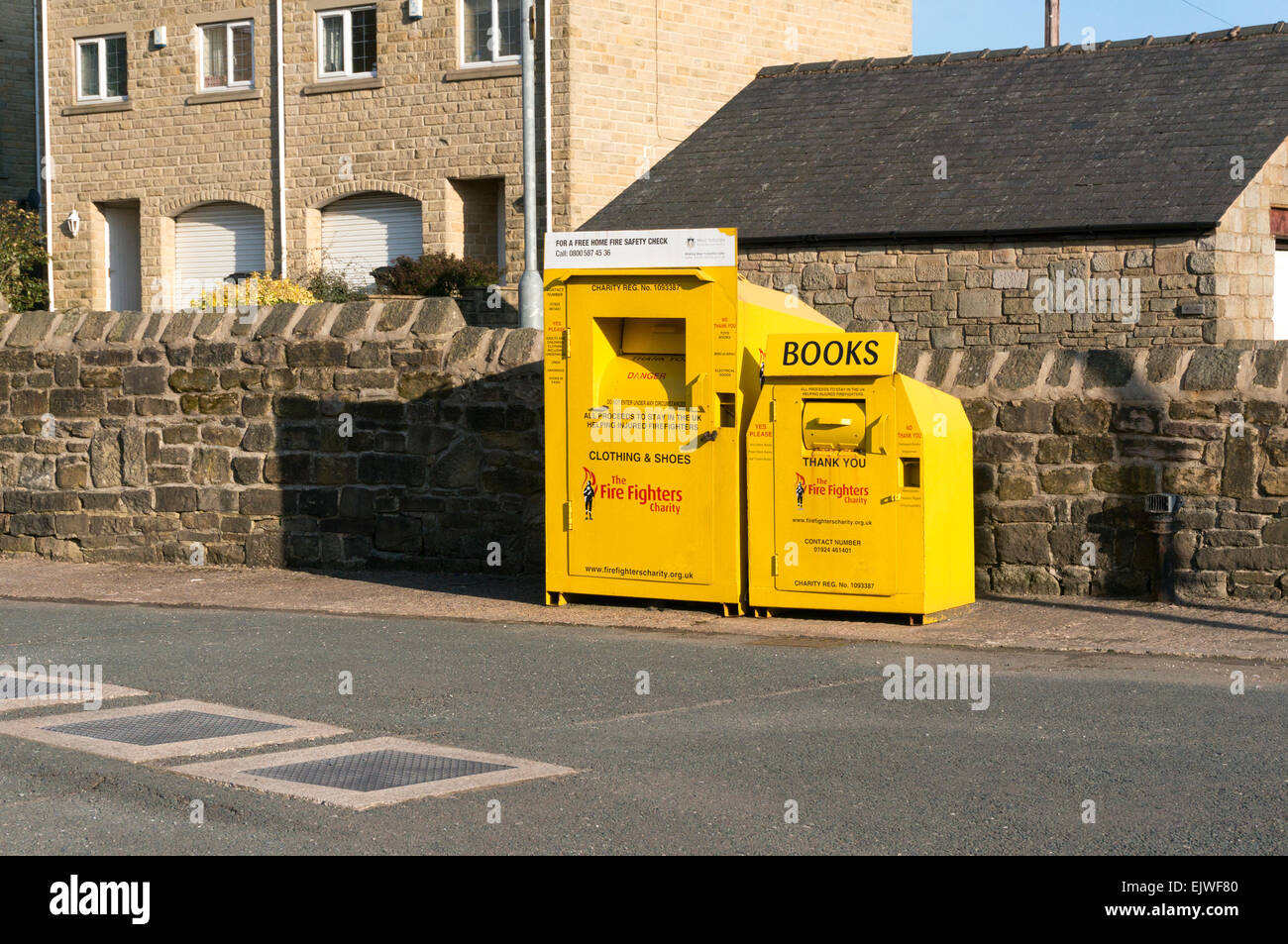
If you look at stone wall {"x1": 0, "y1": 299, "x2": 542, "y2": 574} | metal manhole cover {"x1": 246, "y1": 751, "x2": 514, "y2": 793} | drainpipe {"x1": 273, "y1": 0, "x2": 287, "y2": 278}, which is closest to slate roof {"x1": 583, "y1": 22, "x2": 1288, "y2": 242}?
drainpipe {"x1": 273, "y1": 0, "x2": 287, "y2": 278}

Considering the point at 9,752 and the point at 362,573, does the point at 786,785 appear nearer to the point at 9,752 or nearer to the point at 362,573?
the point at 9,752

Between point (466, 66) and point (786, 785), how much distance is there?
2209 centimetres

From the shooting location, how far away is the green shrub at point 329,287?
85.1 ft

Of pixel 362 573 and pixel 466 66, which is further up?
pixel 466 66

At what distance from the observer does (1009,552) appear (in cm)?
1091

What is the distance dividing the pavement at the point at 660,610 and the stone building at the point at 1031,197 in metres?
11.0

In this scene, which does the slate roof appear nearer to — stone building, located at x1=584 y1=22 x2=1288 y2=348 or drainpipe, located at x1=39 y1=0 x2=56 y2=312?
stone building, located at x1=584 y1=22 x2=1288 y2=348

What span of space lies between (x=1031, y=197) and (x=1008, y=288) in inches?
52.1

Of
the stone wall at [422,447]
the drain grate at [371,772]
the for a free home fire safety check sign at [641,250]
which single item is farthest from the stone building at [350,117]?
the drain grate at [371,772]

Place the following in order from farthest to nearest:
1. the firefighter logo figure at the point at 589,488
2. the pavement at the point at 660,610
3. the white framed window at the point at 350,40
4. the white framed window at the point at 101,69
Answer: the white framed window at the point at 101,69 < the white framed window at the point at 350,40 < the firefighter logo figure at the point at 589,488 < the pavement at the point at 660,610

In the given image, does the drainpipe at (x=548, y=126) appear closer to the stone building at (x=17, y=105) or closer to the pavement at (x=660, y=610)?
the pavement at (x=660, y=610)

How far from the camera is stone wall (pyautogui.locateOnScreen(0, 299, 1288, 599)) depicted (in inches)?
408

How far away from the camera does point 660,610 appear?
425 inches
